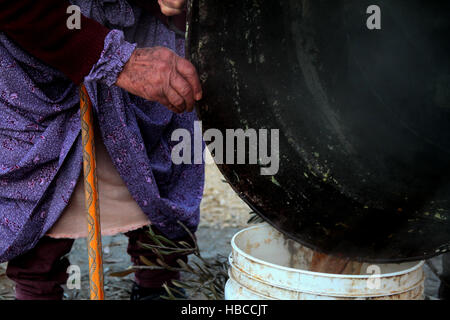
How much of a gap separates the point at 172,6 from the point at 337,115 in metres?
0.43

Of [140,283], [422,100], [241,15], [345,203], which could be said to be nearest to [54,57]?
[241,15]

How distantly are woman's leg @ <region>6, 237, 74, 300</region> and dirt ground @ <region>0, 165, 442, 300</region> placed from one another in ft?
1.47

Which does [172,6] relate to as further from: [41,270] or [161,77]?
[41,270]

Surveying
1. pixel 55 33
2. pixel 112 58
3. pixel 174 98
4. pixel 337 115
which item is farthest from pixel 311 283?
pixel 55 33

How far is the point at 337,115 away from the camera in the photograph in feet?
3.22

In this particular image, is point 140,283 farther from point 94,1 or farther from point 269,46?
point 269,46

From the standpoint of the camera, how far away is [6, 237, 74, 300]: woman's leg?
55.6 inches

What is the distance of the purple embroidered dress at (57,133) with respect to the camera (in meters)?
1.24

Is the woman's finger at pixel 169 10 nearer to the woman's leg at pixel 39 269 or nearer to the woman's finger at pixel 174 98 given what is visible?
the woman's finger at pixel 174 98

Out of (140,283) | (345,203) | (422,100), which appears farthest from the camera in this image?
(140,283)

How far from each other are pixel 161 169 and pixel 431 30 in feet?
2.48

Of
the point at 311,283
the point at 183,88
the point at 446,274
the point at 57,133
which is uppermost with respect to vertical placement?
the point at 183,88

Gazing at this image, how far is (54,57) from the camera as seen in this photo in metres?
1.05

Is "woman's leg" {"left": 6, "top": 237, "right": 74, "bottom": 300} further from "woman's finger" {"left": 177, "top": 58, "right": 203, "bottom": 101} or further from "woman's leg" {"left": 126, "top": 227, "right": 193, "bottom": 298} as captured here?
"woman's finger" {"left": 177, "top": 58, "right": 203, "bottom": 101}
